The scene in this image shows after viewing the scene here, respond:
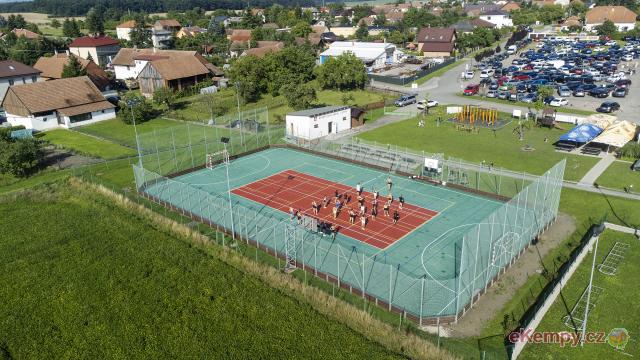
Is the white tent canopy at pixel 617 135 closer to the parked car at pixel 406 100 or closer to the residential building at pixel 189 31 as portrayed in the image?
the parked car at pixel 406 100

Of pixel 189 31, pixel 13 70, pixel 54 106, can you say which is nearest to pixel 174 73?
pixel 54 106

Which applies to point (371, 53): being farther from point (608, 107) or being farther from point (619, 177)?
point (619, 177)

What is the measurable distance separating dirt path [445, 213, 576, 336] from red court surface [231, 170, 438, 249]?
21.5 feet

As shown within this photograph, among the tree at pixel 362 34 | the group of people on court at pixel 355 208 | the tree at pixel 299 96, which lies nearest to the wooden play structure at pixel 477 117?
the tree at pixel 299 96

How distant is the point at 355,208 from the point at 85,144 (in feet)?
114

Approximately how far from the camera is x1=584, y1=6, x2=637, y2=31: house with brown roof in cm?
12175

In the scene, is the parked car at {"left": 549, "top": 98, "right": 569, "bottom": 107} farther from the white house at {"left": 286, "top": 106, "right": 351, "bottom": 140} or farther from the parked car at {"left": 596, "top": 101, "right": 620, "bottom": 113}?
the white house at {"left": 286, "top": 106, "right": 351, "bottom": 140}

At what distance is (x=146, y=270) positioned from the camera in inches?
1076

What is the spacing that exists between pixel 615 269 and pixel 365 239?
1327 centimetres

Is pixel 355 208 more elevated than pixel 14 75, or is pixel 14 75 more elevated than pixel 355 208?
pixel 14 75

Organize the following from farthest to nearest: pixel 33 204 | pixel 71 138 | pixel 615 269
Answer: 1. pixel 71 138
2. pixel 33 204
3. pixel 615 269

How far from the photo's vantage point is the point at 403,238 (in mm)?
29109

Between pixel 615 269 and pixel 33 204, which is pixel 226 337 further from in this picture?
pixel 33 204

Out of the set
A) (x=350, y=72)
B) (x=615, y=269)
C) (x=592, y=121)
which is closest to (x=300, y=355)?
(x=615, y=269)
